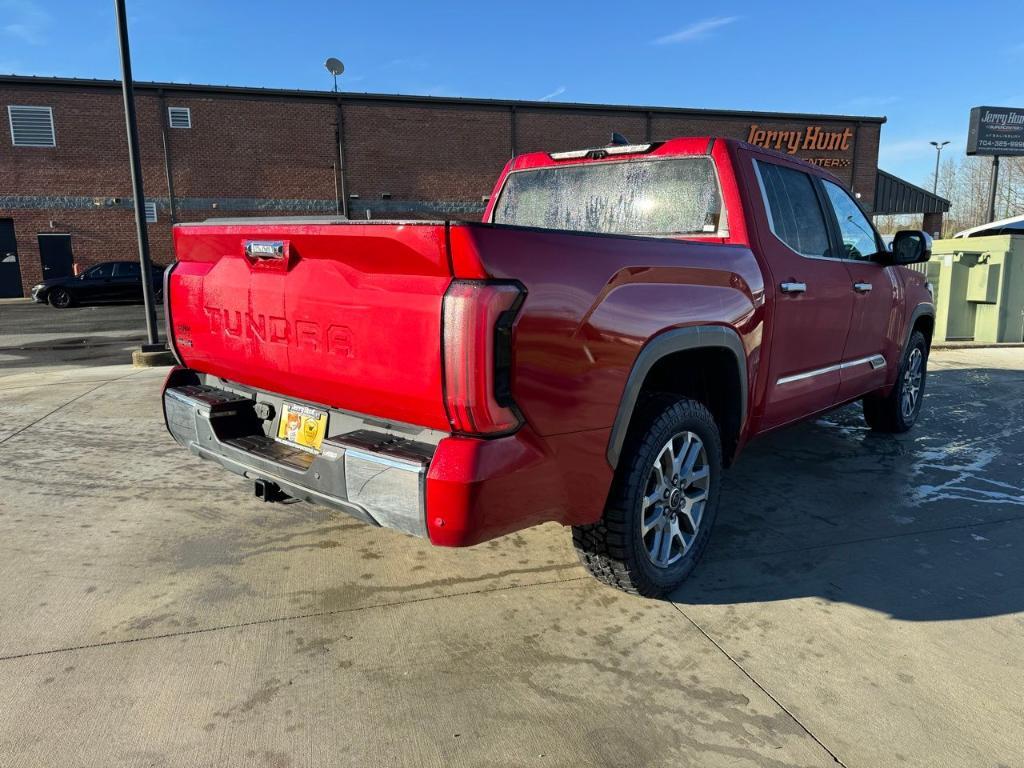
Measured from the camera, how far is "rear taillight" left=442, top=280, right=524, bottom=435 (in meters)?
2.00

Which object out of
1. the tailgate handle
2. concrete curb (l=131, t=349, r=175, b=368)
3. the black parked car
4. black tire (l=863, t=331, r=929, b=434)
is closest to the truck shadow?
black tire (l=863, t=331, r=929, b=434)

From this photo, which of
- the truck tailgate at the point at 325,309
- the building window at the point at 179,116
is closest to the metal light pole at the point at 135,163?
the truck tailgate at the point at 325,309

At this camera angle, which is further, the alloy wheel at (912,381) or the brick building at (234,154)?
the brick building at (234,154)

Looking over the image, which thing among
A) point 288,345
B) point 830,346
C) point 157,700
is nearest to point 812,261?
point 830,346

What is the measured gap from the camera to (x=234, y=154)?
2516 centimetres

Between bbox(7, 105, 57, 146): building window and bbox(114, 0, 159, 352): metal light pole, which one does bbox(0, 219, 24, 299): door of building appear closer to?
bbox(7, 105, 57, 146): building window

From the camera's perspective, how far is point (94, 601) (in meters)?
2.92

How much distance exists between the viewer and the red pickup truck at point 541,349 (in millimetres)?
2090

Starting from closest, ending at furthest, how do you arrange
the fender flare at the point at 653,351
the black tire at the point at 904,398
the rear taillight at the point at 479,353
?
the rear taillight at the point at 479,353
the fender flare at the point at 653,351
the black tire at the point at 904,398

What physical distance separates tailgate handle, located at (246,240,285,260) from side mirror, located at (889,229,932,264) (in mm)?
3788

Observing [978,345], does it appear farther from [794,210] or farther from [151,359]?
[151,359]

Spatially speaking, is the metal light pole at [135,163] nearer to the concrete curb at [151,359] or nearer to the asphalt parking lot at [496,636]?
the concrete curb at [151,359]

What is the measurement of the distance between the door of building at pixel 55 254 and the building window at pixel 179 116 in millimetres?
5522

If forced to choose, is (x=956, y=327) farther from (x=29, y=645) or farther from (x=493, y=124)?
(x=493, y=124)
